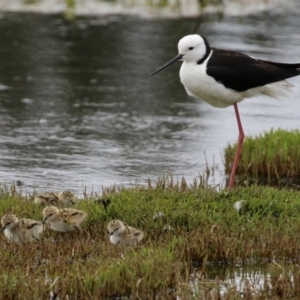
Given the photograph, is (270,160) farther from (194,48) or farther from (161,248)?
(161,248)

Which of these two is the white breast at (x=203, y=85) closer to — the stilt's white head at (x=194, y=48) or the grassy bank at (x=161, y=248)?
the stilt's white head at (x=194, y=48)

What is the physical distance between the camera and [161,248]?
715 cm

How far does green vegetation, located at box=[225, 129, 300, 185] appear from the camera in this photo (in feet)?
37.6

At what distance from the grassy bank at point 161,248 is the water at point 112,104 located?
160cm

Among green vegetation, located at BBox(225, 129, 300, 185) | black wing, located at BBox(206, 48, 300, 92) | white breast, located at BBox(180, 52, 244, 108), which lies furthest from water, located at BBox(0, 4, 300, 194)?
black wing, located at BBox(206, 48, 300, 92)

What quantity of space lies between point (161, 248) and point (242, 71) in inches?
135

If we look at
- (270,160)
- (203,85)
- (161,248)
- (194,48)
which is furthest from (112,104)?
(161,248)

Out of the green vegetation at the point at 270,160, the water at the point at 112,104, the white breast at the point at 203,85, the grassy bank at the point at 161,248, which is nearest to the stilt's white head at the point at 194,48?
the white breast at the point at 203,85

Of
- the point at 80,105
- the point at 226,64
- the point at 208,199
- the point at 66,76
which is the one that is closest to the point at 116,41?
the point at 66,76

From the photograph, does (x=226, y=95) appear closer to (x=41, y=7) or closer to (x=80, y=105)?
(x=80, y=105)

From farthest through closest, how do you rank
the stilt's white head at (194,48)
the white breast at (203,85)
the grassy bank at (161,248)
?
the stilt's white head at (194,48) < the white breast at (203,85) < the grassy bank at (161,248)

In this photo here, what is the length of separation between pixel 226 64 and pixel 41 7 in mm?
15035

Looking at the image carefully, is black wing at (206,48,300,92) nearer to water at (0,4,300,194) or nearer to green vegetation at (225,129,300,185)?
green vegetation at (225,129,300,185)

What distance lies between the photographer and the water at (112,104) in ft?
39.5
